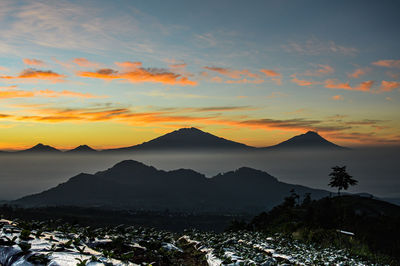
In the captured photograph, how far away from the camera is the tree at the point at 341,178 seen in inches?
2906

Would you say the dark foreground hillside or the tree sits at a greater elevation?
the tree

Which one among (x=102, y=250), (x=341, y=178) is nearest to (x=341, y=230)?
(x=341, y=178)

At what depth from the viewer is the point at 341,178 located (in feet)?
244

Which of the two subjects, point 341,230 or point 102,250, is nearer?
point 102,250

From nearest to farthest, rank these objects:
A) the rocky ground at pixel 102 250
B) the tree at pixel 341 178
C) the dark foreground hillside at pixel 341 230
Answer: the rocky ground at pixel 102 250, the dark foreground hillside at pixel 341 230, the tree at pixel 341 178

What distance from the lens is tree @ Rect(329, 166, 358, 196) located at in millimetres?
73812

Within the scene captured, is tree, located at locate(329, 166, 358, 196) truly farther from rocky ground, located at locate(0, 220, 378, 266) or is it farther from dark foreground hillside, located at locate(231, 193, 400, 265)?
rocky ground, located at locate(0, 220, 378, 266)

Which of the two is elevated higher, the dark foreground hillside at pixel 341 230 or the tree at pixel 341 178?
the tree at pixel 341 178

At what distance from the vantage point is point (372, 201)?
518ft

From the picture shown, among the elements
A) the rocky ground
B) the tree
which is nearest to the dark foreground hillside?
the tree

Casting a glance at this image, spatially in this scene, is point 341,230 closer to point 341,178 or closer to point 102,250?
point 341,178

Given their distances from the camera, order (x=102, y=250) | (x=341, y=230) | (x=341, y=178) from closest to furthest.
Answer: (x=102, y=250) → (x=341, y=230) → (x=341, y=178)

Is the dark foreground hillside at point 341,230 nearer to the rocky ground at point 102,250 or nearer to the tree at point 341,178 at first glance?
the tree at point 341,178

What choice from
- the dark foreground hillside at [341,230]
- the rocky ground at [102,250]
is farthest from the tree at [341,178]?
the rocky ground at [102,250]
